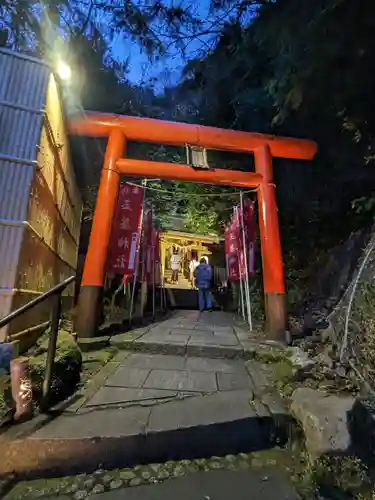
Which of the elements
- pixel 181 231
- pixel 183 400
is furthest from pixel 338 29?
pixel 181 231

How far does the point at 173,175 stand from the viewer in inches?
257

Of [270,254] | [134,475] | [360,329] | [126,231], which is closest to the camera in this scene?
[134,475]

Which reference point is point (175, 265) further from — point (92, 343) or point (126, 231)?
point (92, 343)

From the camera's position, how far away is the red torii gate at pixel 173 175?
224 inches

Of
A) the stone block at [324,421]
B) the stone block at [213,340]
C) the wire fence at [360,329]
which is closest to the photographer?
the stone block at [324,421]

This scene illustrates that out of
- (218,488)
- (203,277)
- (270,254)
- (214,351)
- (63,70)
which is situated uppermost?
(63,70)

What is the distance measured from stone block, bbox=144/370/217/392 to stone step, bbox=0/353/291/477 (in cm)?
1

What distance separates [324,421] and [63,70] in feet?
17.4

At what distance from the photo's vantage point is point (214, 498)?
199 cm

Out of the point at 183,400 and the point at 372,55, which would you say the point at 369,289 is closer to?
the point at 183,400

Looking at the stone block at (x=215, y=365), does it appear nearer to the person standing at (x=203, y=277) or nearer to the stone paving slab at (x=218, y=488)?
the stone paving slab at (x=218, y=488)

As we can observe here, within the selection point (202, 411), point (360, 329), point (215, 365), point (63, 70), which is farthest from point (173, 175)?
point (202, 411)

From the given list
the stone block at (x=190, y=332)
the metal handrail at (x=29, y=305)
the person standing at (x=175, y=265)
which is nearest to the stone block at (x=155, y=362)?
the stone block at (x=190, y=332)

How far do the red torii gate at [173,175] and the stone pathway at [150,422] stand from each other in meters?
1.85
